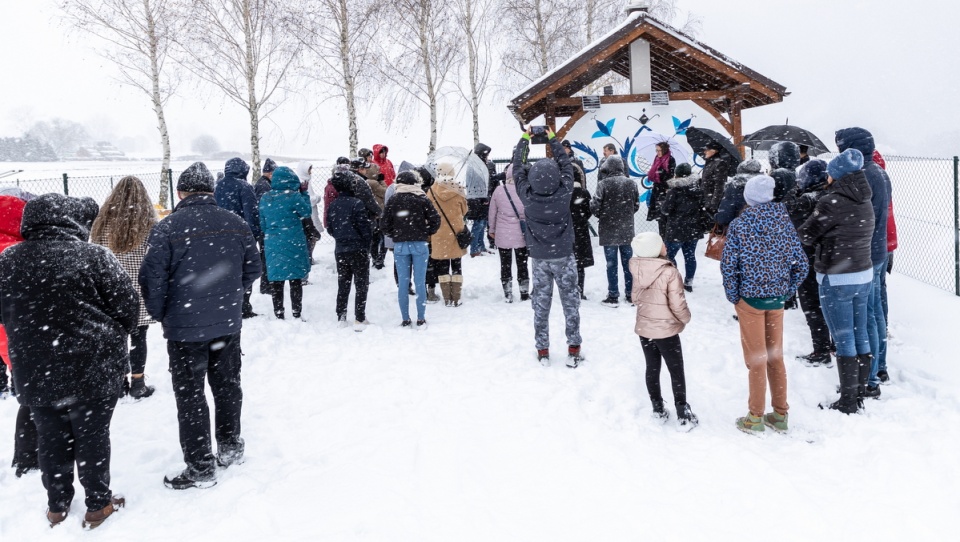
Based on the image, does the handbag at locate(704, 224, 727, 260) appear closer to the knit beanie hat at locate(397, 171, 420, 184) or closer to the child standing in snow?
the child standing in snow

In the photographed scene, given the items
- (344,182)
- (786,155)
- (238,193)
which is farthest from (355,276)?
(786,155)

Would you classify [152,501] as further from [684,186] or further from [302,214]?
[684,186]

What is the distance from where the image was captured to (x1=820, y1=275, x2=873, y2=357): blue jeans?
15.0ft

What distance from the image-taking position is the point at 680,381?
4.47 m

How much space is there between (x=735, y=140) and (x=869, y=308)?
24.1 ft

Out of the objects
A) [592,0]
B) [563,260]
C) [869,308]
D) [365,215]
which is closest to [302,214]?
[365,215]

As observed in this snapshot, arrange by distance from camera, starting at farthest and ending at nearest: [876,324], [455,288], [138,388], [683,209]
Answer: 1. [455,288]
2. [683,209]
3. [138,388]
4. [876,324]

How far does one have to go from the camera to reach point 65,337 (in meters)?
3.17

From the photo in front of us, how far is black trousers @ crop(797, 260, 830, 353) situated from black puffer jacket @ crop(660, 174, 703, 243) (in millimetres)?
2367

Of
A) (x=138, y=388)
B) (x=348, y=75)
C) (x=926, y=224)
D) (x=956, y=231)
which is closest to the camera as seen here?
(x=138, y=388)

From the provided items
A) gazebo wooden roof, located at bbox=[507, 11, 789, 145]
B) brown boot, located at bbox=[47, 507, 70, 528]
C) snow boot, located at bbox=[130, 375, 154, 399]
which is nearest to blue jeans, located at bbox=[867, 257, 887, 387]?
brown boot, located at bbox=[47, 507, 70, 528]

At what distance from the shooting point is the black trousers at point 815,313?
18.2ft

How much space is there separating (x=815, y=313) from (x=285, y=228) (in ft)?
18.6

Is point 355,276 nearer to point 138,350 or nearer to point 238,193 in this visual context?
point 238,193
